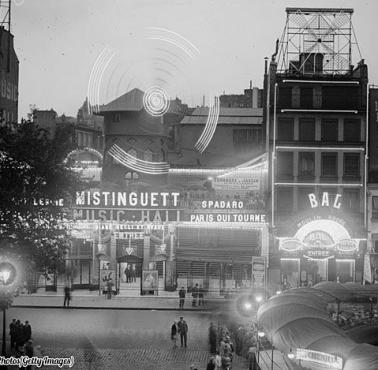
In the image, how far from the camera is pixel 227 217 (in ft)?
204

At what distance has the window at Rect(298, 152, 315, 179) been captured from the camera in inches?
2584

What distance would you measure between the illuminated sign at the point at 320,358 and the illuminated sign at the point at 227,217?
36.3 meters

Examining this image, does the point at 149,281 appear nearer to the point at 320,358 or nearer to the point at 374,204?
the point at 374,204

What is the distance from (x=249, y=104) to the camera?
10562cm

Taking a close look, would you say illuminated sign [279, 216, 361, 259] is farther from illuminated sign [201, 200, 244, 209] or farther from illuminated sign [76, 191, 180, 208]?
illuminated sign [76, 191, 180, 208]

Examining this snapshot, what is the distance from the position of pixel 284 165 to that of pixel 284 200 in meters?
2.70

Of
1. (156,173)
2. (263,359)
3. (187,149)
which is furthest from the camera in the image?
(187,149)

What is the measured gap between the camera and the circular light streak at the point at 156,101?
73562 mm

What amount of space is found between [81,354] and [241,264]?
26.0 metres

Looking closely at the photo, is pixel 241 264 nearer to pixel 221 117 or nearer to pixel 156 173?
pixel 156 173

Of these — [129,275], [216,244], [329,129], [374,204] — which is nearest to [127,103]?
[216,244]

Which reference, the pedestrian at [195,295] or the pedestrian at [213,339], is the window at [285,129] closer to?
the pedestrian at [195,295]

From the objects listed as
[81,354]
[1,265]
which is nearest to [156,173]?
[81,354]

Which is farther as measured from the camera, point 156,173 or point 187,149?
point 187,149
